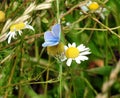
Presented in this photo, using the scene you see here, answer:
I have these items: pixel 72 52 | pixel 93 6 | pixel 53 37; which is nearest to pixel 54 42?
pixel 53 37

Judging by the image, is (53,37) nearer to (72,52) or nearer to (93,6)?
(72,52)

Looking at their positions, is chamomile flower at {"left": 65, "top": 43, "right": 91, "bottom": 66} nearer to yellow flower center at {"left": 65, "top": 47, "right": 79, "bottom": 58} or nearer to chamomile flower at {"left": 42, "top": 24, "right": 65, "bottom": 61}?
yellow flower center at {"left": 65, "top": 47, "right": 79, "bottom": 58}

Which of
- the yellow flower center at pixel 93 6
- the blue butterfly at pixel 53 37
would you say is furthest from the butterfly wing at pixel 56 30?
the yellow flower center at pixel 93 6

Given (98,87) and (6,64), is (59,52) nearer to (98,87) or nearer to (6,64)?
(6,64)

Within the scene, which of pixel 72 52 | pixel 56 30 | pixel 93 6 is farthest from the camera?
pixel 93 6

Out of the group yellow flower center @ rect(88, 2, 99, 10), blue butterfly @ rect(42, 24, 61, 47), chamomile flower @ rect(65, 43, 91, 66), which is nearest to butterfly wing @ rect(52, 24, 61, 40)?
blue butterfly @ rect(42, 24, 61, 47)

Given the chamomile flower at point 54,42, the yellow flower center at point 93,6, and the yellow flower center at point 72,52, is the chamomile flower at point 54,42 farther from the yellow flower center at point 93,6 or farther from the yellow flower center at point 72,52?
the yellow flower center at point 93,6

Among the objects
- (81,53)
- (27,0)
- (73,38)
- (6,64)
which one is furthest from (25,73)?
(73,38)

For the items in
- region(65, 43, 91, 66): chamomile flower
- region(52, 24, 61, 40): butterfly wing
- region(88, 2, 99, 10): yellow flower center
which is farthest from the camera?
region(88, 2, 99, 10): yellow flower center
